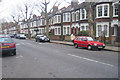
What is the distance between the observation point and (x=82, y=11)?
28.6 meters

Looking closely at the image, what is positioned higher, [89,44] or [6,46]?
[6,46]


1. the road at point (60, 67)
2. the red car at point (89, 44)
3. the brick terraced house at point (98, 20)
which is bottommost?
the road at point (60, 67)

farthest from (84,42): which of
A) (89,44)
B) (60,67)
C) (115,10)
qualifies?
(115,10)

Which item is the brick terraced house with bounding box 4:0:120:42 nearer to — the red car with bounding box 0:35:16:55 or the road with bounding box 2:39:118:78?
the road with bounding box 2:39:118:78

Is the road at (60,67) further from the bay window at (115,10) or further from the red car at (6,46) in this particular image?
the bay window at (115,10)

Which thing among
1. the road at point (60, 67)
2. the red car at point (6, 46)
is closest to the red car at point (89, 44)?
the road at point (60, 67)

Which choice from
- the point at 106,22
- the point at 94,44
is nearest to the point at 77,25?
the point at 106,22

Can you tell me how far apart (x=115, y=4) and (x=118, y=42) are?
825 cm

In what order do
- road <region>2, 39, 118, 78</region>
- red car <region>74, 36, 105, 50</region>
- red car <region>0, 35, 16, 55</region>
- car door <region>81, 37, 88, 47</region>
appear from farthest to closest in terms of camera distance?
car door <region>81, 37, 88, 47</region> < red car <region>74, 36, 105, 50</region> < red car <region>0, 35, 16, 55</region> < road <region>2, 39, 118, 78</region>

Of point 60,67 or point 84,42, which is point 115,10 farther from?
point 60,67

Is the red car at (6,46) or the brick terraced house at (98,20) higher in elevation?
the brick terraced house at (98,20)

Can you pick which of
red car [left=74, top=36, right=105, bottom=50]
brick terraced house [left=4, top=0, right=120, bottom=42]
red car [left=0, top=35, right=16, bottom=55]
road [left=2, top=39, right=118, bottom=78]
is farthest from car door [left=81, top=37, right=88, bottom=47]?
red car [left=0, top=35, right=16, bottom=55]

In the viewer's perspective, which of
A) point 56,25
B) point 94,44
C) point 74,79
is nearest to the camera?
point 74,79

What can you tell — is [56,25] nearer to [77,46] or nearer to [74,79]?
[77,46]
